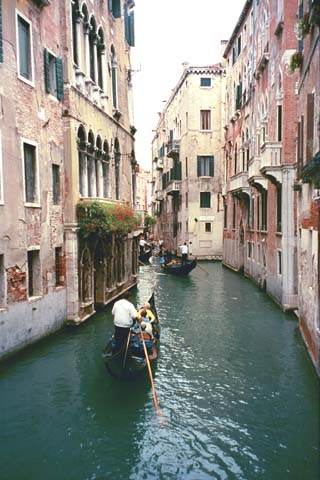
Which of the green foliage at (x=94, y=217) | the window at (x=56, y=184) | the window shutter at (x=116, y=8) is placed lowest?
the green foliage at (x=94, y=217)

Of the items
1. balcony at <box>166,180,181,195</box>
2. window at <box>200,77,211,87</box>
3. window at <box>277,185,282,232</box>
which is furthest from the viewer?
balcony at <box>166,180,181,195</box>

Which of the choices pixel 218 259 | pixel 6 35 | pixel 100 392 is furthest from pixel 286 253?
pixel 218 259

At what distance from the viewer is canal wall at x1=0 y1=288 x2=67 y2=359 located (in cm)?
814

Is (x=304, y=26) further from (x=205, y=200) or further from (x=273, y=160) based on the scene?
(x=205, y=200)

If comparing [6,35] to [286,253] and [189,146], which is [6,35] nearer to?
[286,253]

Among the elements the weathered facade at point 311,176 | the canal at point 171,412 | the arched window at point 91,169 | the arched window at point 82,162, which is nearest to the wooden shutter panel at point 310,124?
the weathered facade at point 311,176

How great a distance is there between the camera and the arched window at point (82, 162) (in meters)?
11.9

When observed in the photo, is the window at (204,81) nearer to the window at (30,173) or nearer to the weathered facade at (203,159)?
the weathered facade at (203,159)

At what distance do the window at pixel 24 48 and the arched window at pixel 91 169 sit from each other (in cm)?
339

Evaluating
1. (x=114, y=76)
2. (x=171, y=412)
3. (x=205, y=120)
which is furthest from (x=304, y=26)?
(x=205, y=120)

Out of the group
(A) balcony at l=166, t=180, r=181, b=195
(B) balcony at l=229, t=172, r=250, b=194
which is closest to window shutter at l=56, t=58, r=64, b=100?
(B) balcony at l=229, t=172, r=250, b=194

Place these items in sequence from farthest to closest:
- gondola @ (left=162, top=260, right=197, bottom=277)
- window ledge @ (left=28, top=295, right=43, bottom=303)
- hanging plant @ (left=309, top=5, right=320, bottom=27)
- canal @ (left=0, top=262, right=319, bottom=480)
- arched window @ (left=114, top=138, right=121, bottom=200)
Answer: gondola @ (left=162, top=260, right=197, bottom=277) < arched window @ (left=114, top=138, right=121, bottom=200) < window ledge @ (left=28, top=295, right=43, bottom=303) < hanging plant @ (left=309, top=5, right=320, bottom=27) < canal @ (left=0, top=262, right=319, bottom=480)

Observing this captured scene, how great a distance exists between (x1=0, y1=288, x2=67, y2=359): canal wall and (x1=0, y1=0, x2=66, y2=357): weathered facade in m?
0.02

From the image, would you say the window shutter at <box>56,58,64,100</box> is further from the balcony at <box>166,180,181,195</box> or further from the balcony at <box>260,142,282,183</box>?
the balcony at <box>166,180,181,195</box>
